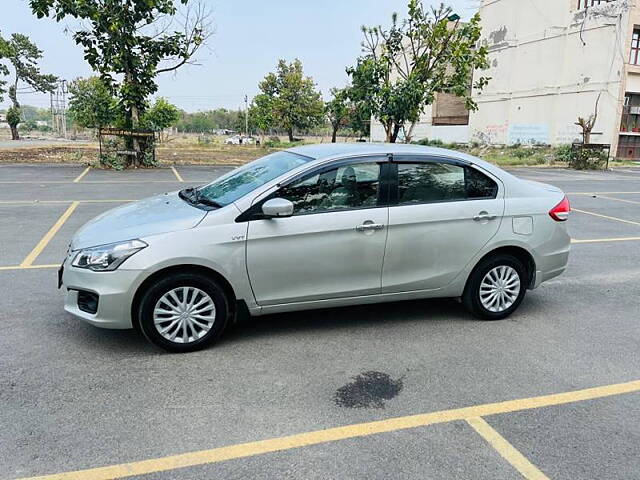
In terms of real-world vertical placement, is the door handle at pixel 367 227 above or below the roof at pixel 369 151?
below

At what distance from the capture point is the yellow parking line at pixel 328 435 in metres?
2.72

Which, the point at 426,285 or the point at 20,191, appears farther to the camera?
the point at 20,191

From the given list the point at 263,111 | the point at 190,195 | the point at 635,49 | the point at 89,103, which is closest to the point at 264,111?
the point at 263,111

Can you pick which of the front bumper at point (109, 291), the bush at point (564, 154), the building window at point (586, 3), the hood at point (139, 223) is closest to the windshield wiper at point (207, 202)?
the hood at point (139, 223)

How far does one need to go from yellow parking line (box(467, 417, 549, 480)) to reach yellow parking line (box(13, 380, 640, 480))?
3.9 inches

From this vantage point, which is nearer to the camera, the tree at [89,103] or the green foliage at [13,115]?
the tree at [89,103]

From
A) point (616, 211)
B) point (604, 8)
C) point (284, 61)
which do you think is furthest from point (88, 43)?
point (284, 61)

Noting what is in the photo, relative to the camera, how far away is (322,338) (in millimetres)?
4473

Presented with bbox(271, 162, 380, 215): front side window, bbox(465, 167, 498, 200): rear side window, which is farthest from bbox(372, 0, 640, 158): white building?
bbox(271, 162, 380, 215): front side window

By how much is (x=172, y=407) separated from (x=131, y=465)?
59cm

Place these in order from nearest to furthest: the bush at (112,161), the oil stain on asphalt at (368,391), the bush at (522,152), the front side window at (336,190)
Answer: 1. the oil stain on asphalt at (368,391)
2. the front side window at (336,190)
3. the bush at (112,161)
4. the bush at (522,152)

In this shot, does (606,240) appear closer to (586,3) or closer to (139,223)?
(139,223)

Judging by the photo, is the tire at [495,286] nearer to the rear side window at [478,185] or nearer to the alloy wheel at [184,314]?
the rear side window at [478,185]

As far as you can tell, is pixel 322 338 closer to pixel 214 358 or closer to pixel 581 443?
pixel 214 358
